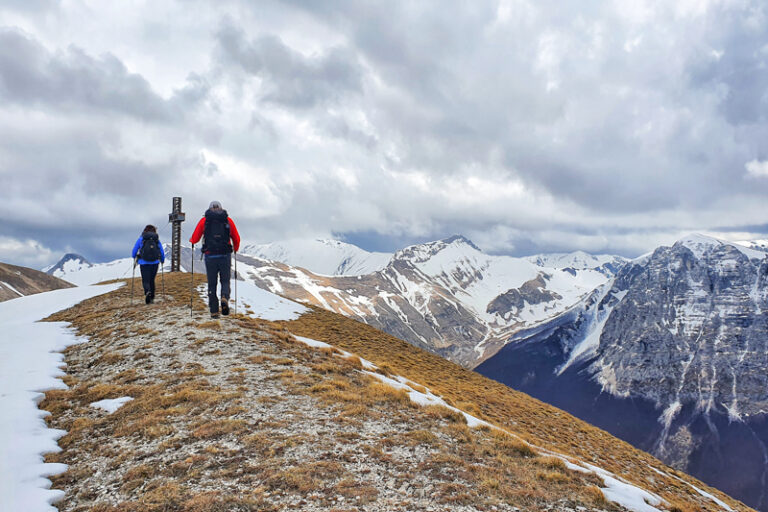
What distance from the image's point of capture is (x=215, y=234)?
59.4 feet

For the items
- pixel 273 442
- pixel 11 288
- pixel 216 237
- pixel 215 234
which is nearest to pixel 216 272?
pixel 216 237

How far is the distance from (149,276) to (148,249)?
7.30 feet

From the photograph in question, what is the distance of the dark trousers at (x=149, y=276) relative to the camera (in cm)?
2323

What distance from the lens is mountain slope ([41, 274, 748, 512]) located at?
24.6 feet

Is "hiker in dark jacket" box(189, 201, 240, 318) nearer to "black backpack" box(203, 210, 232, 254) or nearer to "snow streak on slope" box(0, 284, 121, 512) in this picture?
"black backpack" box(203, 210, 232, 254)

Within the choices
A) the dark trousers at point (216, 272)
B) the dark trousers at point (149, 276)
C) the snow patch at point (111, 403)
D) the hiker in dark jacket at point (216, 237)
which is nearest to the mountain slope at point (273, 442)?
the snow patch at point (111, 403)

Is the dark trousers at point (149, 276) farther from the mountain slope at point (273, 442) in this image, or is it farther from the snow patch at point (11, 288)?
the snow patch at point (11, 288)

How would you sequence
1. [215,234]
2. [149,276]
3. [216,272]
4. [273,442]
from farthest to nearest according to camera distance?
[149,276], [216,272], [215,234], [273,442]

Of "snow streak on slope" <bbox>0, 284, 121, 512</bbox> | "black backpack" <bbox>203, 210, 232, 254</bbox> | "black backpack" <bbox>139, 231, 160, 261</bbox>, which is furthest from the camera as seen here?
"black backpack" <bbox>139, 231, 160, 261</bbox>

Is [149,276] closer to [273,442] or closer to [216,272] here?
[216,272]

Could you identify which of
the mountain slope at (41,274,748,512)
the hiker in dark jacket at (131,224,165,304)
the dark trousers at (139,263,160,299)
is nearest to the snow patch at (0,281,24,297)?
the dark trousers at (139,263,160,299)

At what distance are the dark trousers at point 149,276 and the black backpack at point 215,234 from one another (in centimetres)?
746

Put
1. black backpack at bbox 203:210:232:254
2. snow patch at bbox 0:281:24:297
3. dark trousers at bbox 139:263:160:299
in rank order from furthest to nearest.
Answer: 1. snow patch at bbox 0:281:24:297
2. dark trousers at bbox 139:263:160:299
3. black backpack at bbox 203:210:232:254

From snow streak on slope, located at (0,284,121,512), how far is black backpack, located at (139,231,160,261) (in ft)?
17.5
